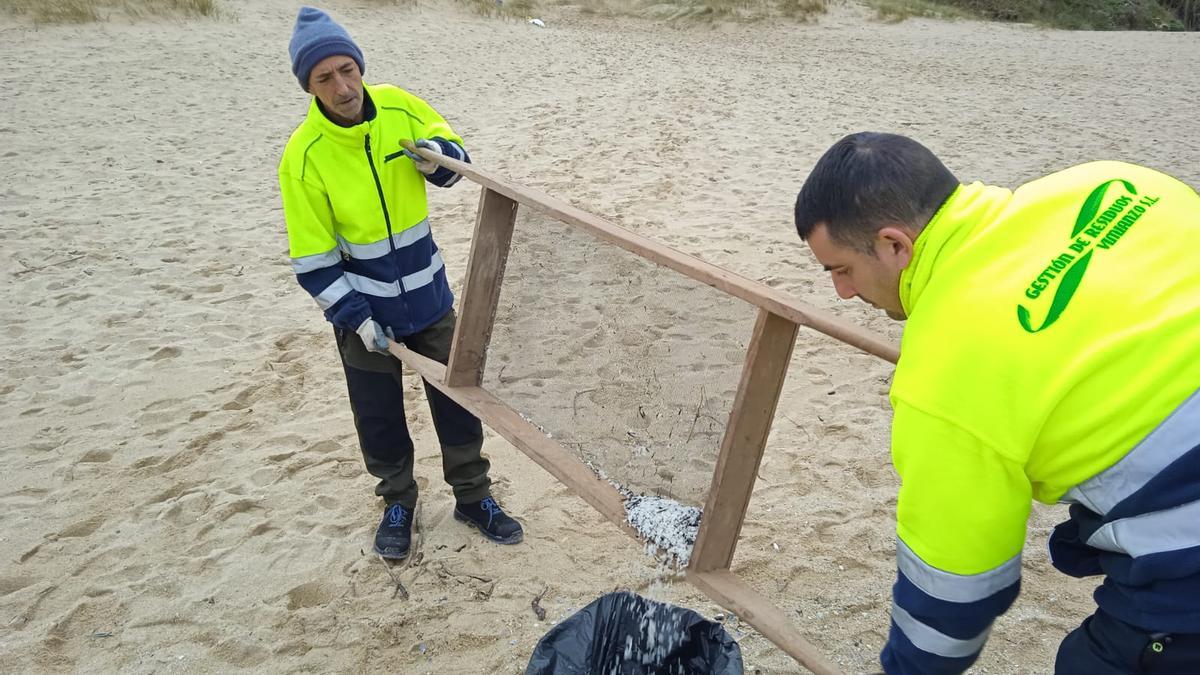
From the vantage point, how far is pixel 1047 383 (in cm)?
117

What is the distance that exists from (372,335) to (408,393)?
5.61 ft

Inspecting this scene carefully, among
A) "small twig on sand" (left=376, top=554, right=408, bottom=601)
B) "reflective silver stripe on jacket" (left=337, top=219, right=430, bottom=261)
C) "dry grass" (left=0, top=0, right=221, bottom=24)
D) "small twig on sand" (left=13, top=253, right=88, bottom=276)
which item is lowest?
"small twig on sand" (left=13, top=253, right=88, bottom=276)

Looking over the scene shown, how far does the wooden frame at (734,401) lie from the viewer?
181 cm

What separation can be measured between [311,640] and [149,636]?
1.79 ft

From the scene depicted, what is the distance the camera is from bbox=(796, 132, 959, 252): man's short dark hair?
4.34 ft

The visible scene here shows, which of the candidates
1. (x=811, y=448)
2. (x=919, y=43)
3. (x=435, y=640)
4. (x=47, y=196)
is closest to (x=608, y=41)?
(x=919, y=43)

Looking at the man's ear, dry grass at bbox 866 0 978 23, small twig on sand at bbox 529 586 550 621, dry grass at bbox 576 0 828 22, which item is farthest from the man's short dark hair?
dry grass at bbox 866 0 978 23

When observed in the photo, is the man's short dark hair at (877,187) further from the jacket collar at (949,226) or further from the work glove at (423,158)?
the work glove at (423,158)

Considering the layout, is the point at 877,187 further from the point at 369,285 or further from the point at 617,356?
the point at 369,285

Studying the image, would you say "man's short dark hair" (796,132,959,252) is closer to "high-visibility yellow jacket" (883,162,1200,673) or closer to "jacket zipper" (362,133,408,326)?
"high-visibility yellow jacket" (883,162,1200,673)

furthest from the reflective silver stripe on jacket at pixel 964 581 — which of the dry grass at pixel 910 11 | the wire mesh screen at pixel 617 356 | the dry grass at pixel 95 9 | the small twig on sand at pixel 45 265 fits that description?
the dry grass at pixel 910 11

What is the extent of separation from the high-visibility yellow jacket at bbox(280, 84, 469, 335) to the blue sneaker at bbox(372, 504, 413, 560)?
30.7 inches

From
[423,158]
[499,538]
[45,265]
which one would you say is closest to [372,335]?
[423,158]

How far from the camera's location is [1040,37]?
16828 mm
